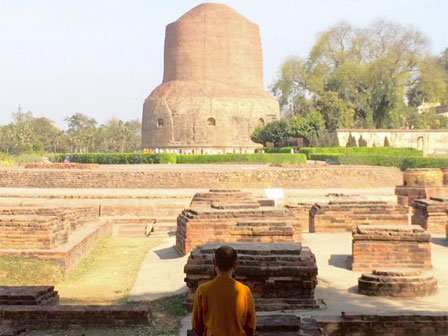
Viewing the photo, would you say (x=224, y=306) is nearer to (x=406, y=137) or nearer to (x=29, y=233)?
(x=29, y=233)

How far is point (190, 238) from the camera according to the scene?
25.7ft

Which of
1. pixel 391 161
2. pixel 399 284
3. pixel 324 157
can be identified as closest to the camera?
pixel 399 284

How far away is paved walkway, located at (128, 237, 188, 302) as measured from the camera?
20.0 ft

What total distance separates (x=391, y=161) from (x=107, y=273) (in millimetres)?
15861

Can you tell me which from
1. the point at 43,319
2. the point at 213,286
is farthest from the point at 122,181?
the point at 213,286

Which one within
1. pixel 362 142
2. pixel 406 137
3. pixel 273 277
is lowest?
pixel 273 277

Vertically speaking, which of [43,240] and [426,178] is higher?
[426,178]

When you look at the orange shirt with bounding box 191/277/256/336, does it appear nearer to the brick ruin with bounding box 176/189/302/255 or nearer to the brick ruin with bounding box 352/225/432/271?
the brick ruin with bounding box 352/225/432/271

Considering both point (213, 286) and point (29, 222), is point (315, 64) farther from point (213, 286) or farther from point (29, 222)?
point (213, 286)

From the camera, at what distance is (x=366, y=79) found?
36.1m

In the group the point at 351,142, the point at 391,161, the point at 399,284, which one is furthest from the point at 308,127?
the point at 399,284

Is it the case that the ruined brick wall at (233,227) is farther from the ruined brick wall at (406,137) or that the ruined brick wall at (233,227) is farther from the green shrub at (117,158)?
the ruined brick wall at (406,137)

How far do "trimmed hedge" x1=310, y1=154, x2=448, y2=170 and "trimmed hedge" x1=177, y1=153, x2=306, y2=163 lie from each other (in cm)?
123

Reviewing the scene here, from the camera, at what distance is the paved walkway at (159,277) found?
6098 mm
